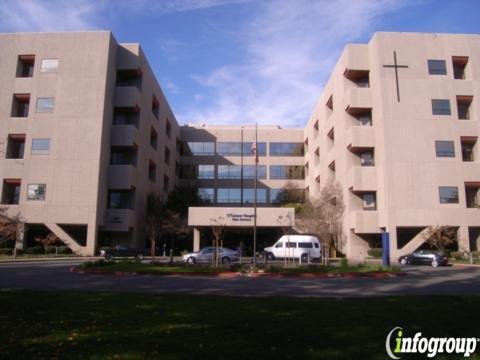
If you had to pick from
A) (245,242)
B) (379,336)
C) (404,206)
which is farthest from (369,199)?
(379,336)

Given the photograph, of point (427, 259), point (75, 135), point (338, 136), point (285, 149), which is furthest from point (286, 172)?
point (427, 259)

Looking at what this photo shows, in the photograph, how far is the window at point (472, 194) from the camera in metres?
44.2

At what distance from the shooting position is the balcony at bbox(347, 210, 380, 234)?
4406 cm

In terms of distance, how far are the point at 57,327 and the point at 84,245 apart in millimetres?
40843

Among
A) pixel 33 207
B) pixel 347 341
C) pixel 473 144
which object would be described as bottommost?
pixel 347 341

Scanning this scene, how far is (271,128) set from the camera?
252 ft

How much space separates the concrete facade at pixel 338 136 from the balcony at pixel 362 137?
11 cm

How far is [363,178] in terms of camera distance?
4491 cm

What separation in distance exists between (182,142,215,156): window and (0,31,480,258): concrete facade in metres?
21.6

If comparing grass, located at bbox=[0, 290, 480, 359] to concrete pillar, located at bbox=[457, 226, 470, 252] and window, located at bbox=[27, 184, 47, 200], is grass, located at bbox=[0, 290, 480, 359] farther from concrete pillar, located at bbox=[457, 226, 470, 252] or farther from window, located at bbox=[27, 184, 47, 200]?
window, located at bbox=[27, 184, 47, 200]

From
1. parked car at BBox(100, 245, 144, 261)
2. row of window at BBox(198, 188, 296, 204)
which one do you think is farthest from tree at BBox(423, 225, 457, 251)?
row of window at BBox(198, 188, 296, 204)

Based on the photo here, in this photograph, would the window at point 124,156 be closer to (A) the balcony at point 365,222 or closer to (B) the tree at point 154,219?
(B) the tree at point 154,219

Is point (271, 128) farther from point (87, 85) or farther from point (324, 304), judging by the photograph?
point (324, 304)

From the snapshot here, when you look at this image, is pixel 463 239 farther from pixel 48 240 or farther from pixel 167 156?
pixel 167 156
